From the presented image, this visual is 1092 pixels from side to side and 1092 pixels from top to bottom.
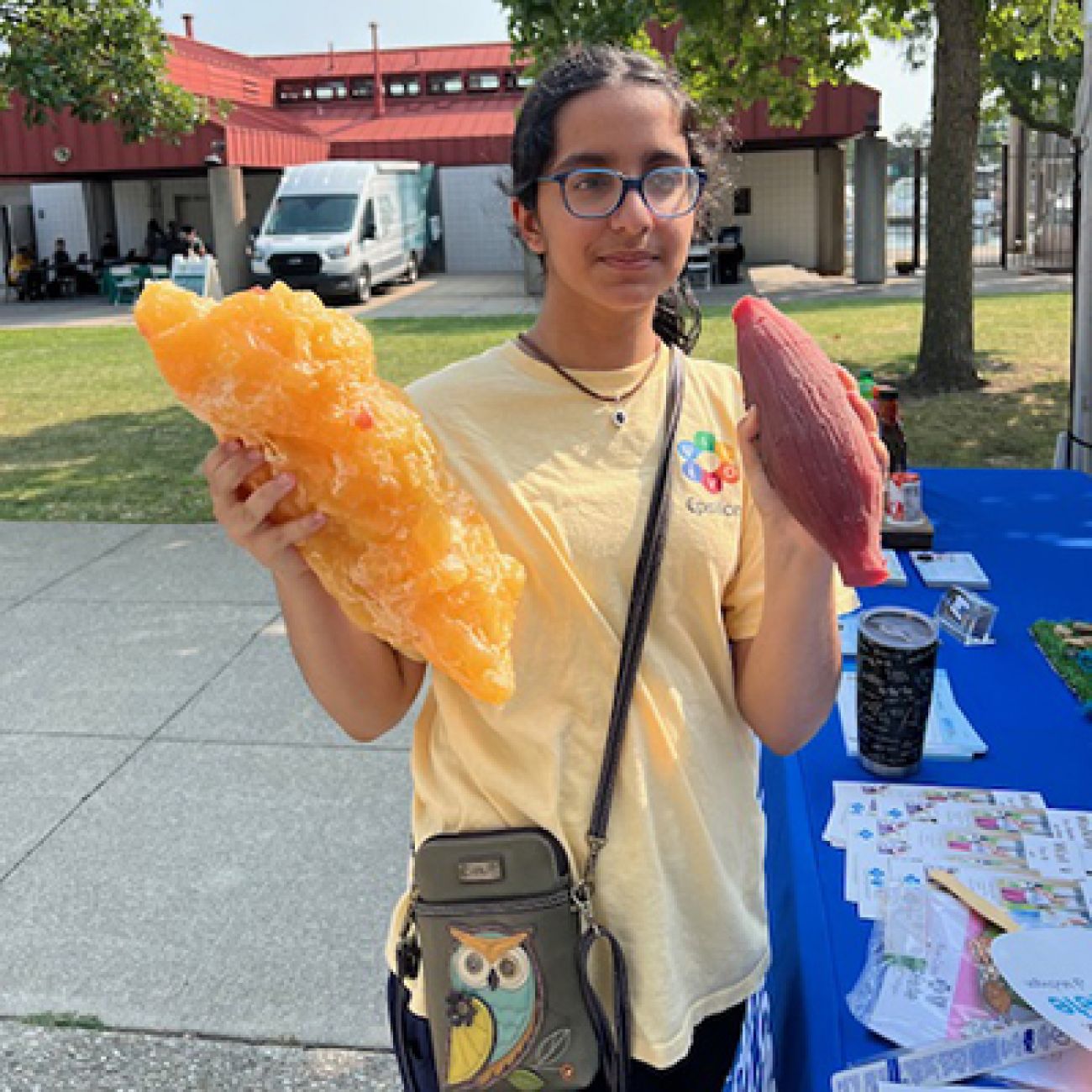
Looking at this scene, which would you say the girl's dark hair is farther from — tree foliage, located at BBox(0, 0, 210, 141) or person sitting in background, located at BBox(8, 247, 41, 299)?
person sitting in background, located at BBox(8, 247, 41, 299)

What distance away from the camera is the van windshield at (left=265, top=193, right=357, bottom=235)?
84.2ft

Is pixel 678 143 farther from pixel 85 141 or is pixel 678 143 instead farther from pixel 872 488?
pixel 85 141

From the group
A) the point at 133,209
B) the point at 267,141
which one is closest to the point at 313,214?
the point at 267,141

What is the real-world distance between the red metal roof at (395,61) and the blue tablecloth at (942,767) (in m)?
34.2

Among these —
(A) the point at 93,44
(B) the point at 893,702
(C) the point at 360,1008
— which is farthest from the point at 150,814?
(A) the point at 93,44

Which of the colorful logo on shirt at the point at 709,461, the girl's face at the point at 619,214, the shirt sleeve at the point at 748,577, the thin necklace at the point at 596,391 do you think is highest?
the girl's face at the point at 619,214

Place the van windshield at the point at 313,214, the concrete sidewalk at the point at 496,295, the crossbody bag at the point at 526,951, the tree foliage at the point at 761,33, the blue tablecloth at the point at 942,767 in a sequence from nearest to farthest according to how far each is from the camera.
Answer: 1. the crossbody bag at the point at 526,951
2. the blue tablecloth at the point at 942,767
3. the tree foliage at the point at 761,33
4. the concrete sidewalk at the point at 496,295
5. the van windshield at the point at 313,214

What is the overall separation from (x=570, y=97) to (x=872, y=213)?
24.2 metres

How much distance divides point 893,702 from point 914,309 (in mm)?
17445

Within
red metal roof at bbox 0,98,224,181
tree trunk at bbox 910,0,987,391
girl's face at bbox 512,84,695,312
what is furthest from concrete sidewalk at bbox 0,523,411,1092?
red metal roof at bbox 0,98,224,181

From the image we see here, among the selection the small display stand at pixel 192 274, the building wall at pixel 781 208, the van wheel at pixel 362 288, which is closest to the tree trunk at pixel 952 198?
the small display stand at pixel 192 274

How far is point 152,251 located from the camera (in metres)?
29.7

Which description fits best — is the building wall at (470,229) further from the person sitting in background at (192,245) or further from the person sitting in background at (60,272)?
the person sitting in background at (60,272)

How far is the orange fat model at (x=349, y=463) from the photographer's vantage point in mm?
1339
